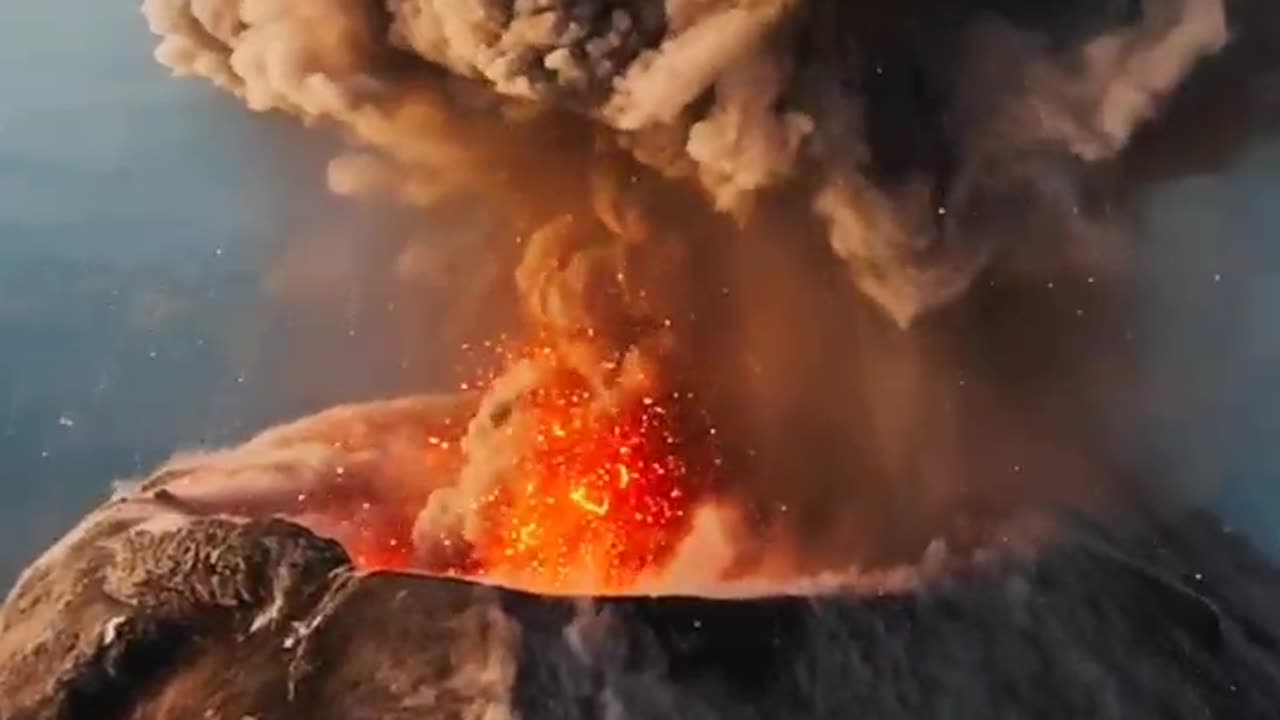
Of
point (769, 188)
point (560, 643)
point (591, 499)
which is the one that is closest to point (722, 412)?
point (591, 499)

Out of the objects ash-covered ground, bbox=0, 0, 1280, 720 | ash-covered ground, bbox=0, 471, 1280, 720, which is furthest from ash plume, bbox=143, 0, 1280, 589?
ash-covered ground, bbox=0, 471, 1280, 720

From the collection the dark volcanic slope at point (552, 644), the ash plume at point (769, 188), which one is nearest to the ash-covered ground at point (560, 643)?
the dark volcanic slope at point (552, 644)

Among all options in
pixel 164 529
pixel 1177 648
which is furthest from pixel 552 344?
pixel 1177 648

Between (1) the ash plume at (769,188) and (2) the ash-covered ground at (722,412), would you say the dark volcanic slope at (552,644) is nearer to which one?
(2) the ash-covered ground at (722,412)

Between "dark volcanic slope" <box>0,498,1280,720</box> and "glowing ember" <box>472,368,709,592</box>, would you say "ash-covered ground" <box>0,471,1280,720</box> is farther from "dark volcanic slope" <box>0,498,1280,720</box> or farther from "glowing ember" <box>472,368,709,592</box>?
"glowing ember" <box>472,368,709,592</box>

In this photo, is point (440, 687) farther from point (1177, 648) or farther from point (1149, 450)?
point (1149, 450)

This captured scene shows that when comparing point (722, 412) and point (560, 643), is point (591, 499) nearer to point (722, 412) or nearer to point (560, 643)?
point (722, 412)
